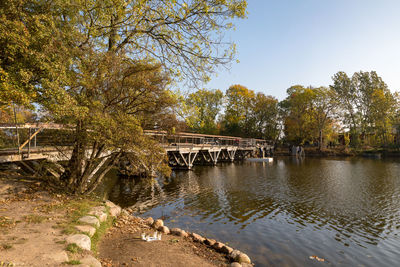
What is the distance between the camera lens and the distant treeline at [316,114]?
5041 cm

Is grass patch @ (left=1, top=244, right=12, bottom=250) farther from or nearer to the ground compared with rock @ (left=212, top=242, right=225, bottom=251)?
farther from the ground

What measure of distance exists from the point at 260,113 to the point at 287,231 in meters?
53.0

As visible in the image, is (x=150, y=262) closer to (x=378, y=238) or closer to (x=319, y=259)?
(x=319, y=259)

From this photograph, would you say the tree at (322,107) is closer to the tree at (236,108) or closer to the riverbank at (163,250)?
the tree at (236,108)

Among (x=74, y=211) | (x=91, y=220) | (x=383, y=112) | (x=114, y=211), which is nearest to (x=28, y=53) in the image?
(x=74, y=211)

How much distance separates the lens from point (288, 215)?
10672 millimetres

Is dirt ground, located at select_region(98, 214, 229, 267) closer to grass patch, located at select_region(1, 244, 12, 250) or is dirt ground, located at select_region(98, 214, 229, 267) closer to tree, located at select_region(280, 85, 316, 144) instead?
grass patch, located at select_region(1, 244, 12, 250)

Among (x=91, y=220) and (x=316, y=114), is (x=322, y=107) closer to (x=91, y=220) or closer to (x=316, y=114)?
(x=316, y=114)

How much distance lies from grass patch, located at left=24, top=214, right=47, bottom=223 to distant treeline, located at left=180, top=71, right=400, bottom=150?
46.0 m

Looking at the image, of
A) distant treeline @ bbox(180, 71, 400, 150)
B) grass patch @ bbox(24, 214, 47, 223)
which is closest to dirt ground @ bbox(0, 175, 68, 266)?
grass patch @ bbox(24, 214, 47, 223)

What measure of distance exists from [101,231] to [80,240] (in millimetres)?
1408

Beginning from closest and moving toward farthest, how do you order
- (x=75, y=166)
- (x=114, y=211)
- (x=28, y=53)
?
(x=28, y=53), (x=114, y=211), (x=75, y=166)

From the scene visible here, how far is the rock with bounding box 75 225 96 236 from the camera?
19.0 ft

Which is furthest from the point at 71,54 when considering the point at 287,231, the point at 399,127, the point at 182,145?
the point at 399,127
